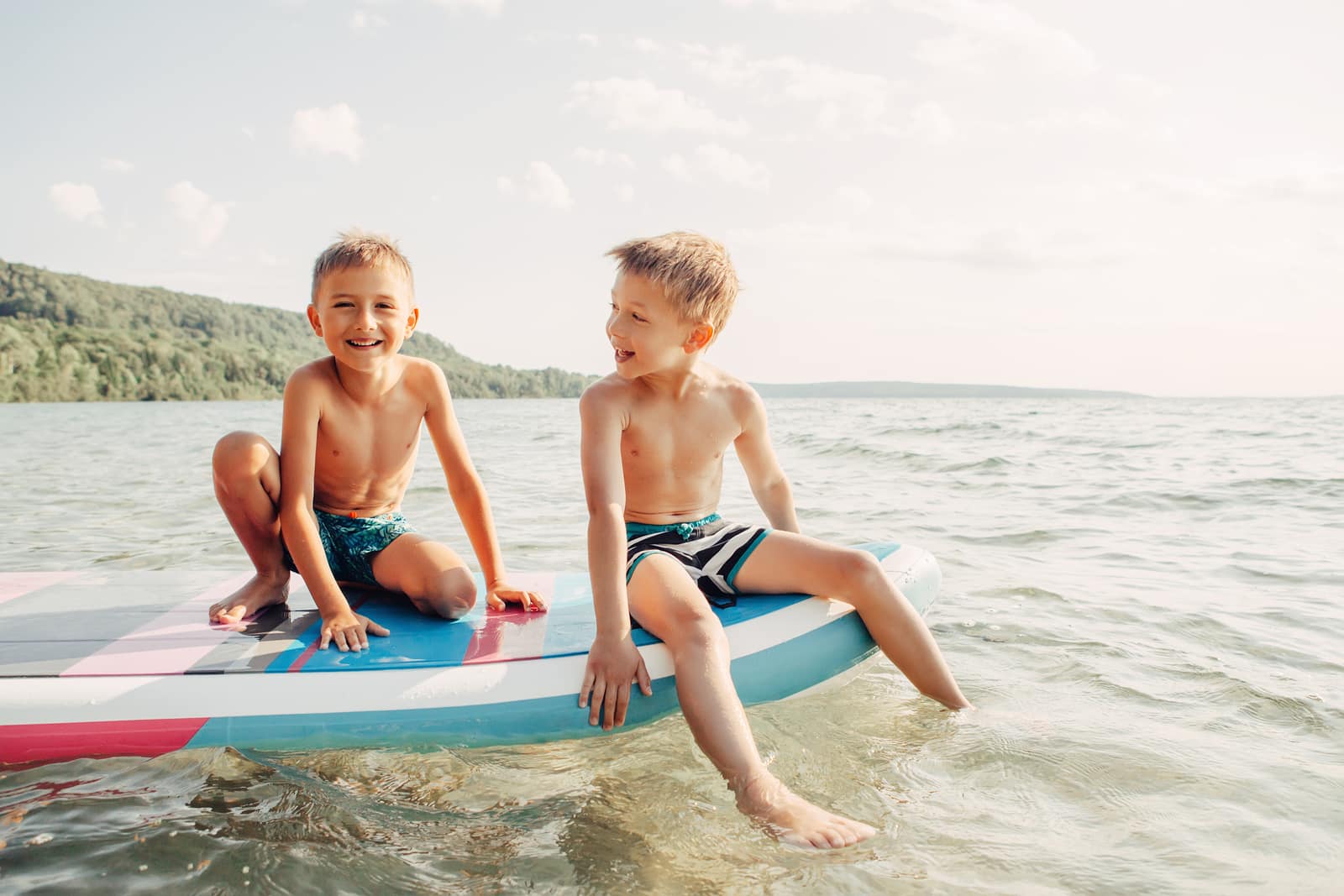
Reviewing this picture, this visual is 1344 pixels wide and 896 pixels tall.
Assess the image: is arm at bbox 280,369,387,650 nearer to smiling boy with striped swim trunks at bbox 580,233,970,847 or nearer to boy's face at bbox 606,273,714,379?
smiling boy with striped swim trunks at bbox 580,233,970,847

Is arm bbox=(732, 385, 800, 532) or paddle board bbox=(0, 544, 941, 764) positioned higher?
arm bbox=(732, 385, 800, 532)

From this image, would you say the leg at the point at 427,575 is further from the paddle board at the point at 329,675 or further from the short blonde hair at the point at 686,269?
the short blonde hair at the point at 686,269

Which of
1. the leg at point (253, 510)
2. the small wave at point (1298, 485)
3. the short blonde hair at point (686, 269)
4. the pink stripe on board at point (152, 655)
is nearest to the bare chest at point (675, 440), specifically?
the short blonde hair at point (686, 269)

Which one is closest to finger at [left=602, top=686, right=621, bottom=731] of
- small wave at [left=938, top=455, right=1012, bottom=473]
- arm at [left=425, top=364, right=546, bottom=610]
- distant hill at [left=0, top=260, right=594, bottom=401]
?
arm at [left=425, top=364, right=546, bottom=610]

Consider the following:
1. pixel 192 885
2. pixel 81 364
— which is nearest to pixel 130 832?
pixel 192 885

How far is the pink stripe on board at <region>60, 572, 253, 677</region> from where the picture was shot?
7.02ft

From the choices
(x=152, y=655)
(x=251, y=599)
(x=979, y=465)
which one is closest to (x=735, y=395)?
(x=251, y=599)

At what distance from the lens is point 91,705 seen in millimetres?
2049

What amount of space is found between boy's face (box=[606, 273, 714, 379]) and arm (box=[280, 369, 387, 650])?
2.91 feet

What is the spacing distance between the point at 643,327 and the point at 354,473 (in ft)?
3.34

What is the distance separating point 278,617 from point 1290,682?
3042 mm

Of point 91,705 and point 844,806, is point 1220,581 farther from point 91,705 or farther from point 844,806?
point 91,705

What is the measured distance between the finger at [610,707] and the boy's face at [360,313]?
116 cm

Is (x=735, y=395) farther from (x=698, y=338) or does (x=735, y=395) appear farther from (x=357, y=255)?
(x=357, y=255)
